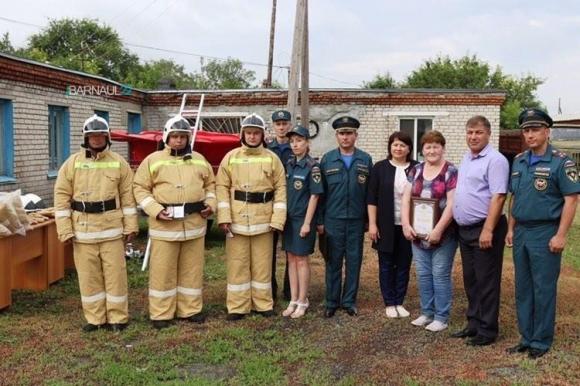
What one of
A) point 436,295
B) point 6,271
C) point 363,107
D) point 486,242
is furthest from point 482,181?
point 363,107

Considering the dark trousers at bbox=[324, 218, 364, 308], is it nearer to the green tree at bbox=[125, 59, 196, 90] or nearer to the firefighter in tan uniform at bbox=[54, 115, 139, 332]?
the firefighter in tan uniform at bbox=[54, 115, 139, 332]

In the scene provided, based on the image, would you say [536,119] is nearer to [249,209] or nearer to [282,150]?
[249,209]

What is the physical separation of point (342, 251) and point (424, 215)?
0.86 metres

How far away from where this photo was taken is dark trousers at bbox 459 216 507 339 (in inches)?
173

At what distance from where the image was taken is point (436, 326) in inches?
192

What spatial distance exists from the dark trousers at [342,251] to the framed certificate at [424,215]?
58cm

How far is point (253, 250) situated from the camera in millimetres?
5297

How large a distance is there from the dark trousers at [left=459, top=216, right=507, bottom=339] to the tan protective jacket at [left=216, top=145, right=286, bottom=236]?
157cm

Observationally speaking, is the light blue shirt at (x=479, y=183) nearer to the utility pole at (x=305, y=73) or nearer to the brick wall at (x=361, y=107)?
the utility pole at (x=305, y=73)

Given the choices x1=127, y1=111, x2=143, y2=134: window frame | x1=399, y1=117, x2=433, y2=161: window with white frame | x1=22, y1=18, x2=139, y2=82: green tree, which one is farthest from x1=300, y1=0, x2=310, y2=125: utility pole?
x1=22, y1=18, x2=139, y2=82: green tree

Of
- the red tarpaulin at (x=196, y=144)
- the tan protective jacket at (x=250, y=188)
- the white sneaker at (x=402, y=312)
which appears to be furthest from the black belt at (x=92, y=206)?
the red tarpaulin at (x=196, y=144)

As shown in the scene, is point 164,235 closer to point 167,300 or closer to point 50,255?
point 167,300

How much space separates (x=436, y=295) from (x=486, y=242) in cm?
77

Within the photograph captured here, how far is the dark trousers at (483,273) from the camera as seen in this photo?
173 inches
